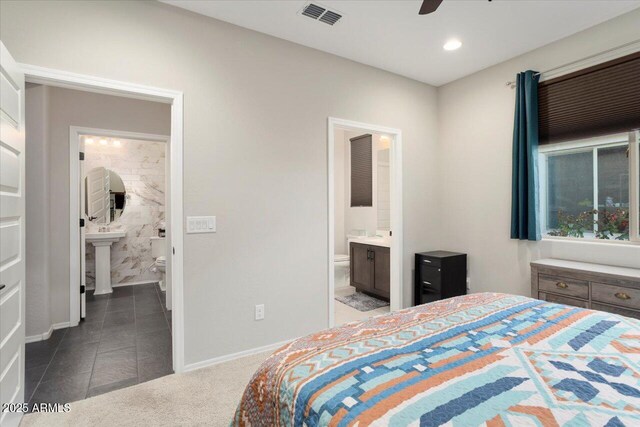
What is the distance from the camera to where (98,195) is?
5.09 meters

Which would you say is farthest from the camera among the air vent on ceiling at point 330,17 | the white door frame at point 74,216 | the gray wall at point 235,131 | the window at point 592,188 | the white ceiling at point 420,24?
the white door frame at point 74,216

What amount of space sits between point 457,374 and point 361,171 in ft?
14.6

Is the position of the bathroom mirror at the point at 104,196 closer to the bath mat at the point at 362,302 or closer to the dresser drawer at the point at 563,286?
the bath mat at the point at 362,302

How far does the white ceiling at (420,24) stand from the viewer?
242 centimetres

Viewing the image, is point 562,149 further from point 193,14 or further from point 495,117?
point 193,14

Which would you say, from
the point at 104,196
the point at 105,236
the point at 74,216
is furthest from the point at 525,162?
the point at 104,196

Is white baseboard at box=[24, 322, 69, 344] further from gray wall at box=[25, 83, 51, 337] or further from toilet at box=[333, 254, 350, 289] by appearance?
toilet at box=[333, 254, 350, 289]

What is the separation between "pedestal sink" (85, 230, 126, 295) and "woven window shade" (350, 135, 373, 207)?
3.78 meters

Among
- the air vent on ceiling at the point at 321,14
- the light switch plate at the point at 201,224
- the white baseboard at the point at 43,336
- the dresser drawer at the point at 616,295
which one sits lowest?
the white baseboard at the point at 43,336

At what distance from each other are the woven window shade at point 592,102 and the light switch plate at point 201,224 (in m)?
3.16

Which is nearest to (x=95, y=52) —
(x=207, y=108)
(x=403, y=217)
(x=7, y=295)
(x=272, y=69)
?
(x=207, y=108)

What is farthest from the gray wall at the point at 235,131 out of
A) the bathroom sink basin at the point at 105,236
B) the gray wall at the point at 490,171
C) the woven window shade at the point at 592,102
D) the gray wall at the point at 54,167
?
the woven window shade at the point at 592,102

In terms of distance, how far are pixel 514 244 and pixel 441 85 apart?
6.95ft

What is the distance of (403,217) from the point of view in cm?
376
